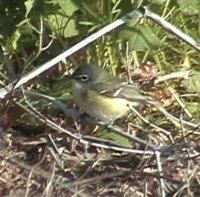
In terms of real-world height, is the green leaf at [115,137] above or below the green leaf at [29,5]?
below

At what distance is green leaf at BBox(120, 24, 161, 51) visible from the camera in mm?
6828

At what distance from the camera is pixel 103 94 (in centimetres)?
699

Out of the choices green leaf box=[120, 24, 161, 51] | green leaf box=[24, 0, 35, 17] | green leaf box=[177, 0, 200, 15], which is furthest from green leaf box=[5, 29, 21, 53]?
green leaf box=[177, 0, 200, 15]

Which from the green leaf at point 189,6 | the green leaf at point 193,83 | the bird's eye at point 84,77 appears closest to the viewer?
the bird's eye at point 84,77

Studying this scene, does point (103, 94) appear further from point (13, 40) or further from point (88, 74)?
point (13, 40)

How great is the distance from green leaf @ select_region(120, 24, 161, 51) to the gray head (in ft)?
0.81

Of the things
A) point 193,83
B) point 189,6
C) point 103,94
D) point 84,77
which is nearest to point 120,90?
point 103,94

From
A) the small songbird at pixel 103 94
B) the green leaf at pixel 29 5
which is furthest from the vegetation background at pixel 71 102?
the small songbird at pixel 103 94

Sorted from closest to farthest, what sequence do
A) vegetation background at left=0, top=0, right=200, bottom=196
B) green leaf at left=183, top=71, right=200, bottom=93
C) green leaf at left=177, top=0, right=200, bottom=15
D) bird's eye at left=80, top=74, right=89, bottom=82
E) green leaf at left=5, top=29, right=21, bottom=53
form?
vegetation background at left=0, top=0, right=200, bottom=196 → bird's eye at left=80, top=74, right=89, bottom=82 → green leaf at left=177, top=0, right=200, bottom=15 → green leaf at left=5, top=29, right=21, bottom=53 → green leaf at left=183, top=71, right=200, bottom=93

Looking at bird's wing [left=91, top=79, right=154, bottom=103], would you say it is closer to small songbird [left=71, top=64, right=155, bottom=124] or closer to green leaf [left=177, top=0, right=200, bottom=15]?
small songbird [left=71, top=64, right=155, bottom=124]

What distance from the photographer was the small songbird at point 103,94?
22.5ft

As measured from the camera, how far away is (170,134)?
674 cm

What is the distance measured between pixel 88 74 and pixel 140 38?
1.27 feet

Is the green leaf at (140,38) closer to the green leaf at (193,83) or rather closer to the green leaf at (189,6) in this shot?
the green leaf at (189,6)
